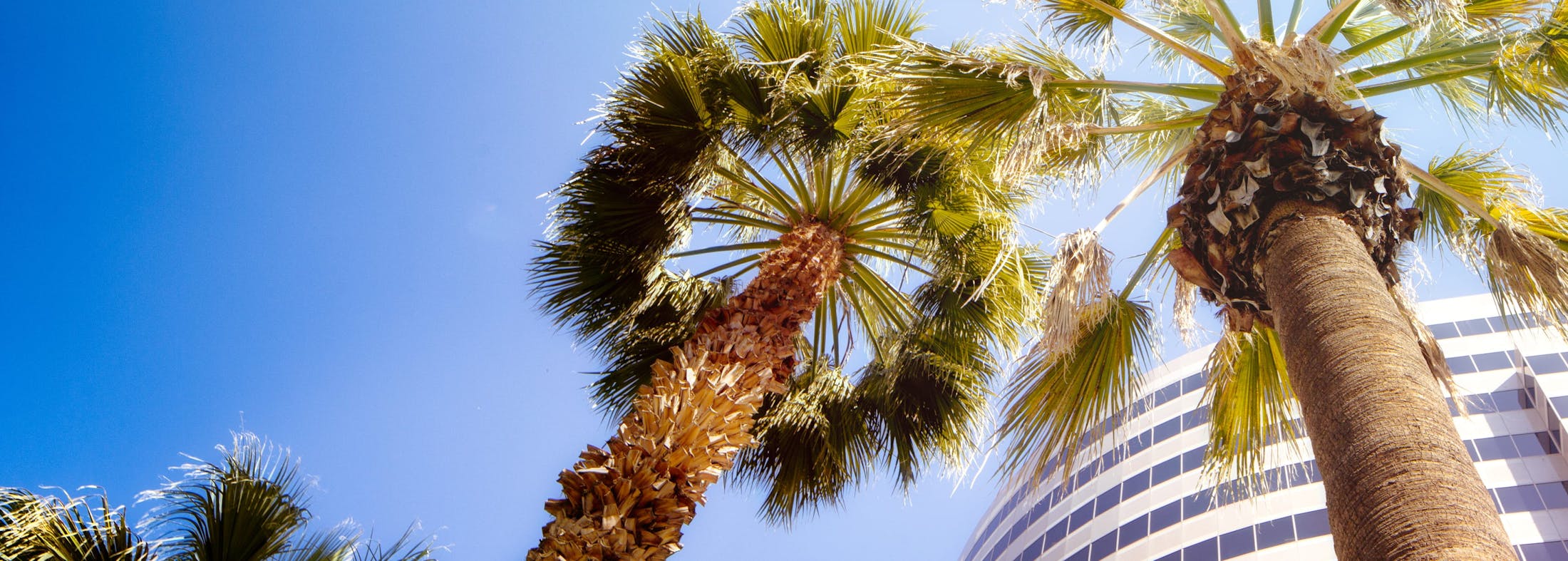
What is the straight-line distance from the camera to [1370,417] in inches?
122

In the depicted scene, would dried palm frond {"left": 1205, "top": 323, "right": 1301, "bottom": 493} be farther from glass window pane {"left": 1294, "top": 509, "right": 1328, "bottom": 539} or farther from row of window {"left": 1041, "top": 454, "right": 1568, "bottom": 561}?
glass window pane {"left": 1294, "top": 509, "right": 1328, "bottom": 539}

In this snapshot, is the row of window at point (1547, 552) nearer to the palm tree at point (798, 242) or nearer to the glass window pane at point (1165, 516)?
the glass window pane at point (1165, 516)

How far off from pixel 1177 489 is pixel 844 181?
3587 cm

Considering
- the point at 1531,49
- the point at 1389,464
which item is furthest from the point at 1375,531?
the point at 1531,49

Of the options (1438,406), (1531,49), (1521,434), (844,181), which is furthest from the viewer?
(1521,434)

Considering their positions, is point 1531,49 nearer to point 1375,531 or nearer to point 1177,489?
point 1375,531

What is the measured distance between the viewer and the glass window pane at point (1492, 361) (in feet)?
124

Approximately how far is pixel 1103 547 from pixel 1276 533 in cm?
712

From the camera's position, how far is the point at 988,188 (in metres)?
7.05

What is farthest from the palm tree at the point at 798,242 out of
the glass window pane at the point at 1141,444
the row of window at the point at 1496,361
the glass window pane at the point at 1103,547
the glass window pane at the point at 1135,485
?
the row of window at the point at 1496,361

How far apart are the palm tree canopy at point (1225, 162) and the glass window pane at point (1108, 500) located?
36.7 metres

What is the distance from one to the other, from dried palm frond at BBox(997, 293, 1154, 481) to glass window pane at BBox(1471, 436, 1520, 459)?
3772cm

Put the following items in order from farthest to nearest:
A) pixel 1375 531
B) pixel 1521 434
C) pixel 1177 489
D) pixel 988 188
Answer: pixel 1177 489, pixel 1521 434, pixel 988 188, pixel 1375 531

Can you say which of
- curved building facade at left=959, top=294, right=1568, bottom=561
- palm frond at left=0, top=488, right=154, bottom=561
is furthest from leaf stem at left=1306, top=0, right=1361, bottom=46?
curved building facade at left=959, top=294, right=1568, bottom=561
